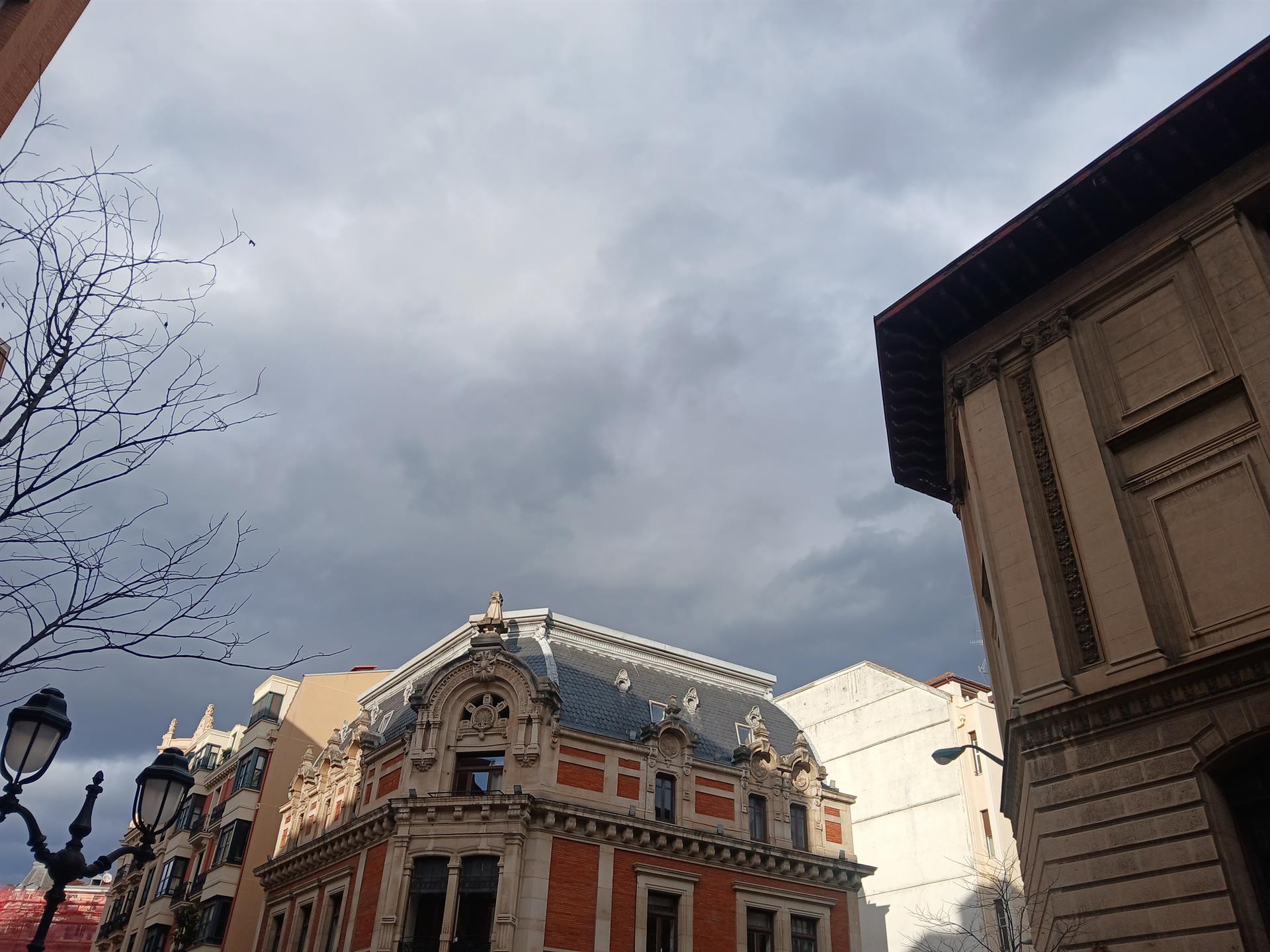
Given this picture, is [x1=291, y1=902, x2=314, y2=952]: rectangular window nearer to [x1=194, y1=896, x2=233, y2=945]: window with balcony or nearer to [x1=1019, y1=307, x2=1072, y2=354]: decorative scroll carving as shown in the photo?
[x1=194, y1=896, x2=233, y2=945]: window with balcony

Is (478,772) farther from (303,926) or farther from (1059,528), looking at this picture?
(1059,528)

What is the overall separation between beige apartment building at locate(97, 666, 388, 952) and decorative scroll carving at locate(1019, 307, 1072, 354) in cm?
4034

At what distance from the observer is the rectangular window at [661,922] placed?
31.8 m

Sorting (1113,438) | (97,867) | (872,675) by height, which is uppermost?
(872,675)

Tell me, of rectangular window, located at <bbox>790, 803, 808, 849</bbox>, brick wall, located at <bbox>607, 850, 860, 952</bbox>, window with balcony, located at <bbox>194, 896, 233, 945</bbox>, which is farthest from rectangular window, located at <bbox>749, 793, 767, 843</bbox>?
window with balcony, located at <bbox>194, 896, 233, 945</bbox>

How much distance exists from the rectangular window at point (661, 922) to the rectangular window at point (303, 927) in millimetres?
13334

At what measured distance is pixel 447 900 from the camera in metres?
29.4

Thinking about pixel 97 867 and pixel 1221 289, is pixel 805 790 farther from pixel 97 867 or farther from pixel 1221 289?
pixel 97 867

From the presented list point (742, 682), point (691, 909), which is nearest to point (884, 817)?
point (742, 682)

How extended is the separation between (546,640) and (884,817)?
69.7 feet

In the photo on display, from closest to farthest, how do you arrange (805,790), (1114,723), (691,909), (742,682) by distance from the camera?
(1114,723) → (691,909) → (805,790) → (742,682)

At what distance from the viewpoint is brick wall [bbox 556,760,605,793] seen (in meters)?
32.2

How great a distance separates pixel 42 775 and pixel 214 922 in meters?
37.9

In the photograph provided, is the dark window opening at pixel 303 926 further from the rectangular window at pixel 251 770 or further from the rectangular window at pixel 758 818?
the rectangular window at pixel 758 818
